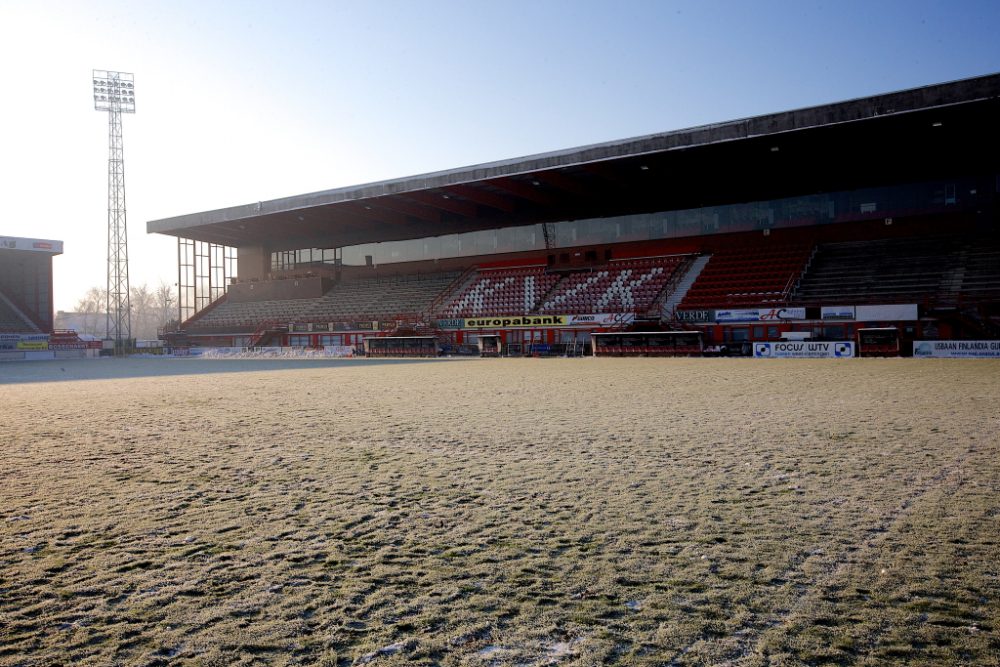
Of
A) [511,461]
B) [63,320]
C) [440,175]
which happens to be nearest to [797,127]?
[440,175]

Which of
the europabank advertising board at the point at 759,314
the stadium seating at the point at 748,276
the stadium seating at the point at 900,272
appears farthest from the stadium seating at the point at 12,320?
the stadium seating at the point at 900,272

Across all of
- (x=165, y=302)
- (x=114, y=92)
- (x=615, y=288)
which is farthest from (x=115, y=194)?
(x=165, y=302)

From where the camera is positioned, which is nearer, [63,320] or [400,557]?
[400,557]

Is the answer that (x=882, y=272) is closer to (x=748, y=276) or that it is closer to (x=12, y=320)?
(x=748, y=276)

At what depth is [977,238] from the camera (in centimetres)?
3331

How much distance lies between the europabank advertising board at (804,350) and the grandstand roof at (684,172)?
32.2 ft

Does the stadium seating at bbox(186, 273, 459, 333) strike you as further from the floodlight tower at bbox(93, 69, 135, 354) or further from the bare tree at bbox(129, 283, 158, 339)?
the bare tree at bbox(129, 283, 158, 339)

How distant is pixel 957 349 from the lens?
88.7 feet

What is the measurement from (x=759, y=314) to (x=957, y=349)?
843cm

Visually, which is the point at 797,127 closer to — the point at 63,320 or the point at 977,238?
the point at 977,238

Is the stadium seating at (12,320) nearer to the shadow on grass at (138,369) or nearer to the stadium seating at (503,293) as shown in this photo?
the shadow on grass at (138,369)

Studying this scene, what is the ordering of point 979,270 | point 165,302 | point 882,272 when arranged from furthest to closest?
point 165,302
point 882,272
point 979,270

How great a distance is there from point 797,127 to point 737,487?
2775 cm

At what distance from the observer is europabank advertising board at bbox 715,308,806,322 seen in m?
31.5
